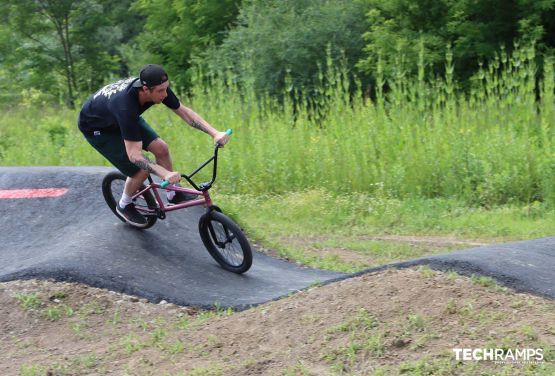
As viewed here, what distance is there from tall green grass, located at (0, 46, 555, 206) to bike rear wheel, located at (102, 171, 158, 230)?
3.95 metres

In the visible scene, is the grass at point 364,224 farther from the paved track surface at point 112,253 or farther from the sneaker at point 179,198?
the sneaker at point 179,198

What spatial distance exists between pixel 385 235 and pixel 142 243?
363 cm

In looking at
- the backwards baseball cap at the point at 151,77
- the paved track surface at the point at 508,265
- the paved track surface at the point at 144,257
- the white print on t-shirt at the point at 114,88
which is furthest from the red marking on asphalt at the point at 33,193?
the paved track surface at the point at 508,265

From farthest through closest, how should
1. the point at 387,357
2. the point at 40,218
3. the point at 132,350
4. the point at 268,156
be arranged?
1. the point at 268,156
2. the point at 40,218
3. the point at 132,350
4. the point at 387,357

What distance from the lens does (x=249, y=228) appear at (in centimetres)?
1045

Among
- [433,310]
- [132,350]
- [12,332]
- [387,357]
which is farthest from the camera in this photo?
[12,332]

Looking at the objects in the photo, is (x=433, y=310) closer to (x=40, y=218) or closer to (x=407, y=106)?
(x=40, y=218)

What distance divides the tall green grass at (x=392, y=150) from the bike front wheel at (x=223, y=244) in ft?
14.3

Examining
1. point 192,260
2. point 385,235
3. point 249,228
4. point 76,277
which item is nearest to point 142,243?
point 192,260

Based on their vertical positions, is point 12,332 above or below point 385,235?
above

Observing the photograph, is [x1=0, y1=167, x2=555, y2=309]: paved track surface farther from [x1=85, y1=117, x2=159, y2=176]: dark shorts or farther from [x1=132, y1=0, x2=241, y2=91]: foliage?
[x1=132, y1=0, x2=241, y2=91]: foliage

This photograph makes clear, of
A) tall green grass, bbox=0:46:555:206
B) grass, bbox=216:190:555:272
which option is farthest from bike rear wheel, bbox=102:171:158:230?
tall green grass, bbox=0:46:555:206

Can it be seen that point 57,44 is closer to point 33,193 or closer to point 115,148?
point 33,193

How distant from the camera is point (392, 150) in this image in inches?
532
